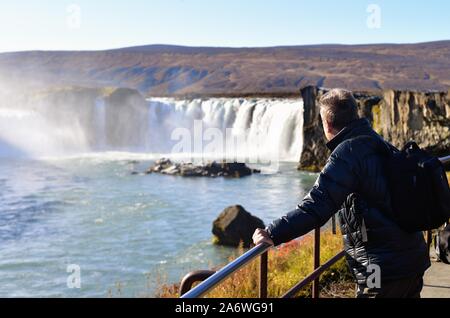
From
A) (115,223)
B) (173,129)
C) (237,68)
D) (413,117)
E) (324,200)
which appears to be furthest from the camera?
(237,68)

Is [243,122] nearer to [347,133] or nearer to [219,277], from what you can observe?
[347,133]

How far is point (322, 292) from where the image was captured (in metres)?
6.69

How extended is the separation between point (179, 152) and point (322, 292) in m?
41.3

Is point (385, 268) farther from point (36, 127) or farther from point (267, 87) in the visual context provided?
point (267, 87)

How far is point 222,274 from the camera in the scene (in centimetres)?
273

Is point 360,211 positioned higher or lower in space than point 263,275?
higher

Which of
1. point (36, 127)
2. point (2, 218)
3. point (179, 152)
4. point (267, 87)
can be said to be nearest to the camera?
point (2, 218)

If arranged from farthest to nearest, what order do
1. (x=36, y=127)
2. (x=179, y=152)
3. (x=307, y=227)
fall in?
(x=36, y=127) < (x=179, y=152) < (x=307, y=227)

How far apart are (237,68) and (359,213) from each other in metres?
169

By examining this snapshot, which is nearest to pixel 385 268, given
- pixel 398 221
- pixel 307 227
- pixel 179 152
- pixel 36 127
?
pixel 398 221

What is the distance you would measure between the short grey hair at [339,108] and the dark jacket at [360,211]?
5cm

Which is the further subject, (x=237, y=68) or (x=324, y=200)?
(x=237, y=68)

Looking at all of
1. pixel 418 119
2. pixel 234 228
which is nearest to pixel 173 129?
pixel 418 119

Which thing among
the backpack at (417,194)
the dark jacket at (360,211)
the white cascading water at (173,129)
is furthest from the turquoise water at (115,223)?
the backpack at (417,194)
